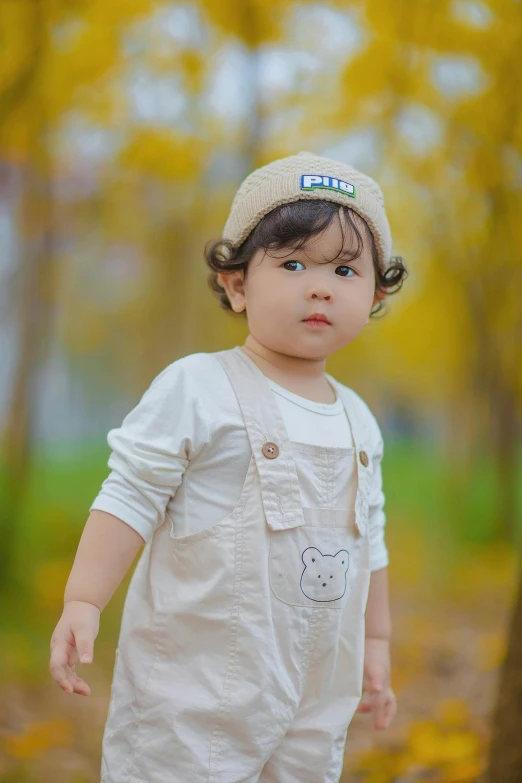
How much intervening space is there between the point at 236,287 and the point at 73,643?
0.57m

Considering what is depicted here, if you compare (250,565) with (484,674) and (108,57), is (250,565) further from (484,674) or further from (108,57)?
(108,57)

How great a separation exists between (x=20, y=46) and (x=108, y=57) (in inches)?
12.3

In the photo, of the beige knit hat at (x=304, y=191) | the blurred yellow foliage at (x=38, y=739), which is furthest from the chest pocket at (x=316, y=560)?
the blurred yellow foliage at (x=38, y=739)

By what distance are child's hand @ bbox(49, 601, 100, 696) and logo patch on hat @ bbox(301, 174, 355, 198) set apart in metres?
0.65

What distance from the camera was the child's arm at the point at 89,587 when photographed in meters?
1.07

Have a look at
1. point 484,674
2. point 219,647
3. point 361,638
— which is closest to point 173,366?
point 219,647

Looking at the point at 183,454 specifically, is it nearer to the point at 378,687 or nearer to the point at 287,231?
the point at 287,231

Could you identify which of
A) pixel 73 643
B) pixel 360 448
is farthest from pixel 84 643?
pixel 360 448

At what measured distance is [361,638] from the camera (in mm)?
1273

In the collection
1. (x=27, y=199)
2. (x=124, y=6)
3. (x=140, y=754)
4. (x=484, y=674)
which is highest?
(x=124, y=6)

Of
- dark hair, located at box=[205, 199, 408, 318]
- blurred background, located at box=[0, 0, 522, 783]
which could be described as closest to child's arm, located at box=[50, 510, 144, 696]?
dark hair, located at box=[205, 199, 408, 318]

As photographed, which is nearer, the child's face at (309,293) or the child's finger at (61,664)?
the child's finger at (61,664)

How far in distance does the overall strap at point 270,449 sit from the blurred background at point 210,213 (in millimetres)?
1844

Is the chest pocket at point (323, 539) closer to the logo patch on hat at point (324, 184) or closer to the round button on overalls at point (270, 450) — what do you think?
the round button on overalls at point (270, 450)
